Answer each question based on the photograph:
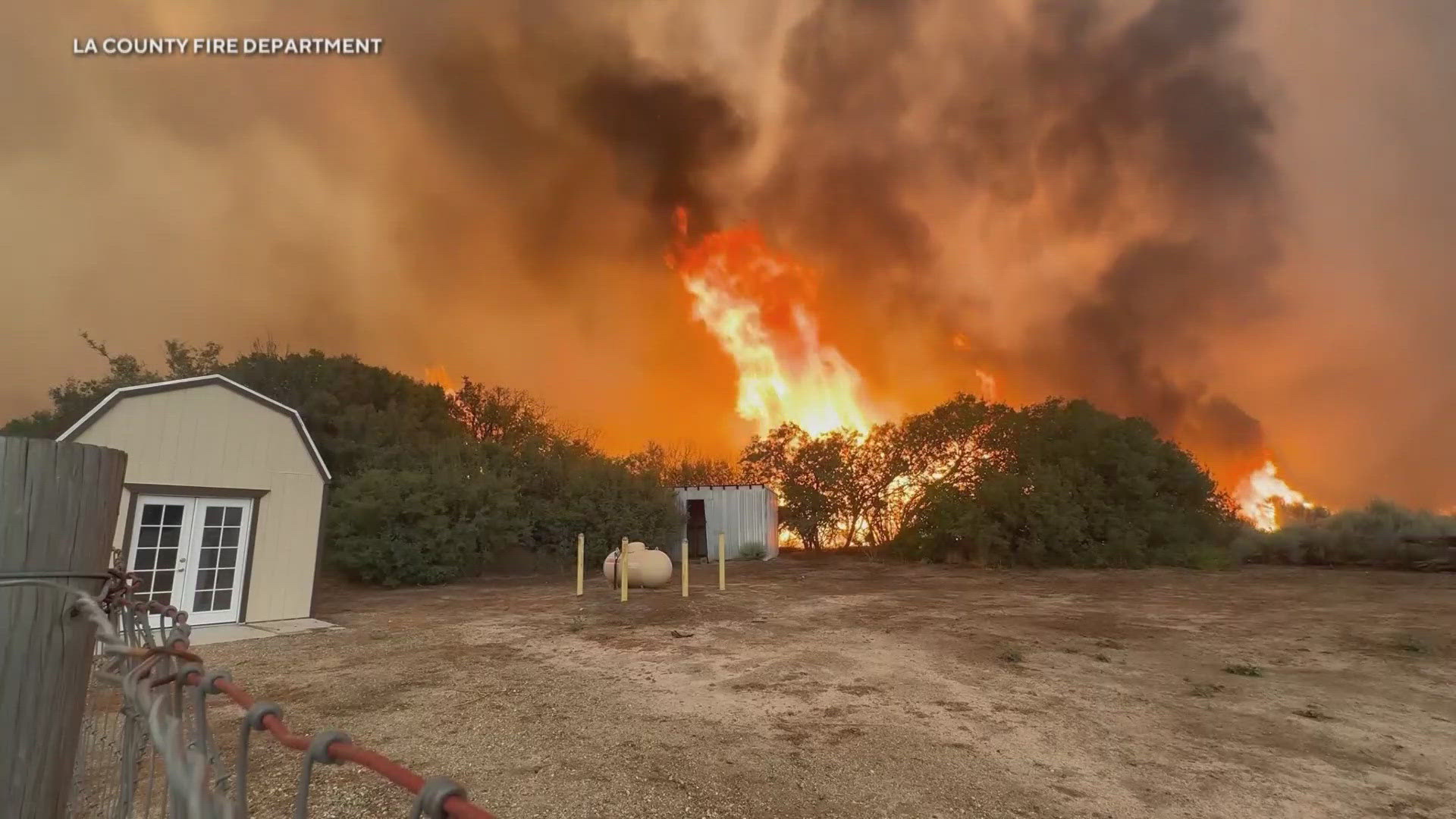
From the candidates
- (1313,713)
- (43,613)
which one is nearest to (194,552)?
(43,613)

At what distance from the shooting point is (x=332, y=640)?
30.1ft

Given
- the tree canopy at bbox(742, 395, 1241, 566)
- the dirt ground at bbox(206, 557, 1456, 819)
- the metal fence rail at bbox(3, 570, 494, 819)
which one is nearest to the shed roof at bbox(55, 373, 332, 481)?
the dirt ground at bbox(206, 557, 1456, 819)

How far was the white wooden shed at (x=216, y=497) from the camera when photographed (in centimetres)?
940

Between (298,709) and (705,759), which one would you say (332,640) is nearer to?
(298,709)

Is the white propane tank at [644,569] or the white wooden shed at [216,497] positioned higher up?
the white wooden shed at [216,497]

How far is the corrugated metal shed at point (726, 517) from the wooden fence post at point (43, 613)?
23.6 meters

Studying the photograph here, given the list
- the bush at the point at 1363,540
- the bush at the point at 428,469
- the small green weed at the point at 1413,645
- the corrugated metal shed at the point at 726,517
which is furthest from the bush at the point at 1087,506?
the small green weed at the point at 1413,645

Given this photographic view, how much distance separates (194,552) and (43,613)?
10.7 meters

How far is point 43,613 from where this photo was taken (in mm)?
1541

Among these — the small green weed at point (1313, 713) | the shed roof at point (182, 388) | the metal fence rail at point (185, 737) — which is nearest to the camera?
the metal fence rail at point (185, 737)

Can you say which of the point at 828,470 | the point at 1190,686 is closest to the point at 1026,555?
the point at 828,470

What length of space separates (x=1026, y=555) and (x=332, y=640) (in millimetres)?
19344

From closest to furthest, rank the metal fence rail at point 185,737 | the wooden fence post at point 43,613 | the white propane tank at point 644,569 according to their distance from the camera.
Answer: the metal fence rail at point 185,737
the wooden fence post at point 43,613
the white propane tank at point 644,569

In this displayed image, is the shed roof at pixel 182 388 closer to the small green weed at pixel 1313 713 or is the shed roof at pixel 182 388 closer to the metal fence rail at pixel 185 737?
the metal fence rail at pixel 185 737
